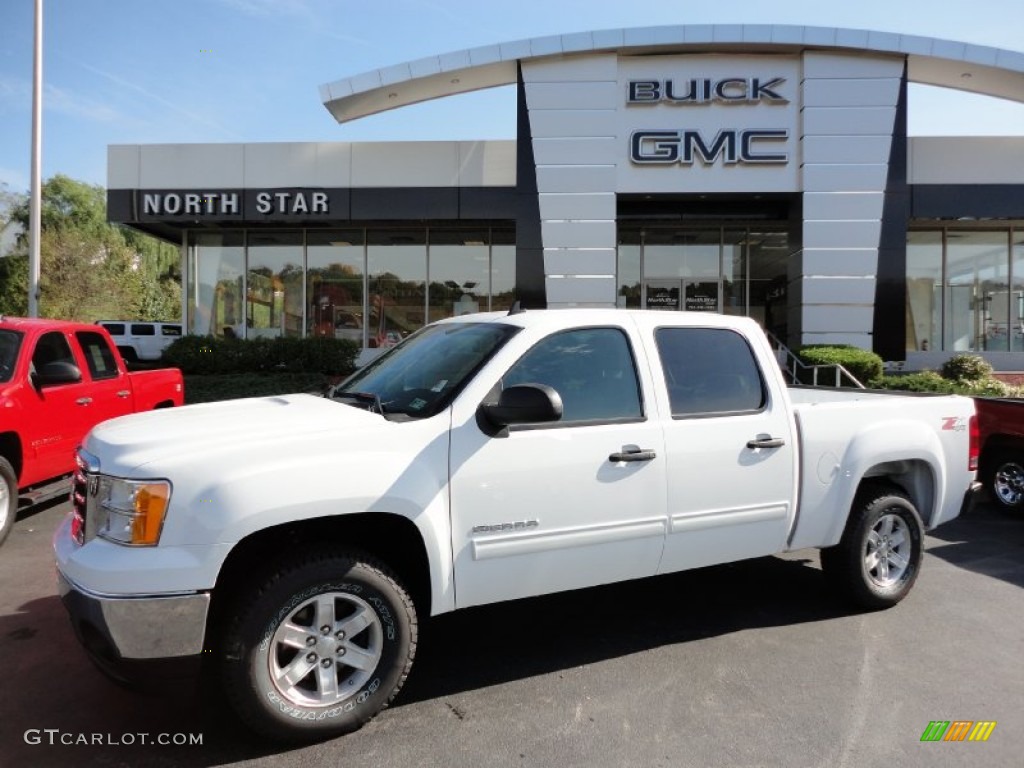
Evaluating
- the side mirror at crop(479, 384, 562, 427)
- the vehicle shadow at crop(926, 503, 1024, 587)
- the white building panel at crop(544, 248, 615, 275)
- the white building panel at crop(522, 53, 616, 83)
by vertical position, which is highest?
the white building panel at crop(522, 53, 616, 83)

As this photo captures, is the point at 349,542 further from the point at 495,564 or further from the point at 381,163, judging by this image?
the point at 381,163

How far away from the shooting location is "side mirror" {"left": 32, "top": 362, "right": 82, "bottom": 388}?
6.20 m

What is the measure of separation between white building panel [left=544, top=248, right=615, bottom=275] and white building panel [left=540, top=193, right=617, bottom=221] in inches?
29.7

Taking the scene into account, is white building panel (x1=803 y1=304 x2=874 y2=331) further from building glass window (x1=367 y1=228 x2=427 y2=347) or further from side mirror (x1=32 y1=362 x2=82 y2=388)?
side mirror (x1=32 y1=362 x2=82 y2=388)

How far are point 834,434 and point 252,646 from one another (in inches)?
133

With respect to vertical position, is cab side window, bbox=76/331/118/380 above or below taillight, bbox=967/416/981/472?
above

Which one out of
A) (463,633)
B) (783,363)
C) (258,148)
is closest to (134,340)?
Result: (258,148)

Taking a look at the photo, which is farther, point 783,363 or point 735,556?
point 783,363

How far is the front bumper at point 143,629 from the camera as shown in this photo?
271 centimetres

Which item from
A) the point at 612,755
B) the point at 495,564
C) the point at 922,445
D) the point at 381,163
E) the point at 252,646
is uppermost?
the point at 381,163

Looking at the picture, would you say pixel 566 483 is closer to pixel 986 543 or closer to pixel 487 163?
pixel 986 543

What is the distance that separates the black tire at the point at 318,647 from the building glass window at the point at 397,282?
17447mm

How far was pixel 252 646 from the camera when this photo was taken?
9.40 feet

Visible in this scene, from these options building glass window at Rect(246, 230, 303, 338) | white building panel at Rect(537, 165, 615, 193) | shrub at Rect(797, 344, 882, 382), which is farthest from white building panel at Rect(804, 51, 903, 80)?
building glass window at Rect(246, 230, 303, 338)
